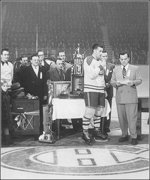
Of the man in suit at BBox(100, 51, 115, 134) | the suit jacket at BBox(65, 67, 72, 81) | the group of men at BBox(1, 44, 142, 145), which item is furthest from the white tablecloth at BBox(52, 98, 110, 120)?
the suit jacket at BBox(65, 67, 72, 81)

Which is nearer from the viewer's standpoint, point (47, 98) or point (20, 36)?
point (47, 98)

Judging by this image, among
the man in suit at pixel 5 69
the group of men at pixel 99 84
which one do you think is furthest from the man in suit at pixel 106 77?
the man in suit at pixel 5 69

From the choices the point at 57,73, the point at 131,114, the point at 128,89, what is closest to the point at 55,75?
the point at 57,73

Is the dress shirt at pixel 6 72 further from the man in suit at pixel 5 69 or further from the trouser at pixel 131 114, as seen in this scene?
the trouser at pixel 131 114

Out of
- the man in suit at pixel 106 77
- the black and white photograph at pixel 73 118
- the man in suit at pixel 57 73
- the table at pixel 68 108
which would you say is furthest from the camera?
the man in suit at pixel 57 73

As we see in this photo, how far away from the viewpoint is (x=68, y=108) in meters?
4.85

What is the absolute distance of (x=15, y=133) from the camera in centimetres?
487

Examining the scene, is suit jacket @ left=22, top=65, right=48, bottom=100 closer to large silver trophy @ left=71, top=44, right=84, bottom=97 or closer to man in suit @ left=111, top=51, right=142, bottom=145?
large silver trophy @ left=71, top=44, right=84, bottom=97

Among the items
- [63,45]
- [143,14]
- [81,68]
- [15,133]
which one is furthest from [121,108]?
[143,14]

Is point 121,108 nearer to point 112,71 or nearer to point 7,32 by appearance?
point 112,71

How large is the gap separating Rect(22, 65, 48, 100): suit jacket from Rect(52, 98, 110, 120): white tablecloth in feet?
1.08

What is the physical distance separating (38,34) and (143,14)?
4191 mm

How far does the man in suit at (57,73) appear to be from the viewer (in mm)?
5281

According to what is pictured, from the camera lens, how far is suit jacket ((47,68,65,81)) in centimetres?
529
